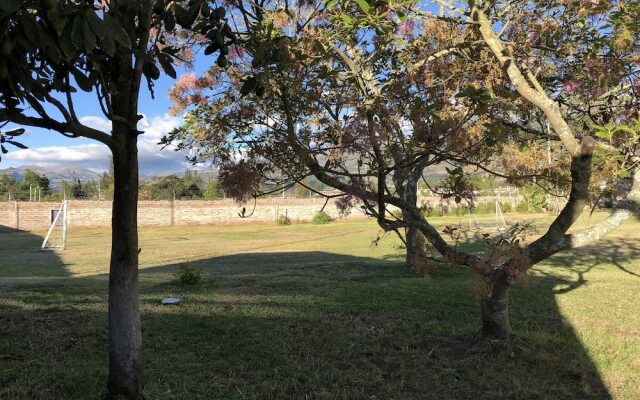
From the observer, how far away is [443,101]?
469 centimetres

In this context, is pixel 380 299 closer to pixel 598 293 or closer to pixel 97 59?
pixel 598 293

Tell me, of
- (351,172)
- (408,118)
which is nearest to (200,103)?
(351,172)

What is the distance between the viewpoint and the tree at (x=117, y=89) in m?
2.09

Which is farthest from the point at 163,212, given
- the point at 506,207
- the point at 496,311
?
Answer: the point at 496,311

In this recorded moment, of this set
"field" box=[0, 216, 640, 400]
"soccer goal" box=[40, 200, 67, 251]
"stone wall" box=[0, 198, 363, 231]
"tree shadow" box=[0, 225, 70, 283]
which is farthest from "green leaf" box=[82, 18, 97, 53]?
"stone wall" box=[0, 198, 363, 231]

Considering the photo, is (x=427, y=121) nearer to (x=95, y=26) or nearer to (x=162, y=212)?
(x=95, y=26)

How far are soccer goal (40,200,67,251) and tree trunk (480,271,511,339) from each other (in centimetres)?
1905

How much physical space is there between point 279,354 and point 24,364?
84.1 inches

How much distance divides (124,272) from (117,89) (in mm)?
1130

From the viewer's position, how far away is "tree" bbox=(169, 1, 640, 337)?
4.09 meters

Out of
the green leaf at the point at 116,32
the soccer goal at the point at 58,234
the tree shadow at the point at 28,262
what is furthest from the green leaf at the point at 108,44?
the soccer goal at the point at 58,234

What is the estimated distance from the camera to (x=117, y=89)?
10.1 ft

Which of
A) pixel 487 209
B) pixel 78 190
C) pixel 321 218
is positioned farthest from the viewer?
pixel 78 190

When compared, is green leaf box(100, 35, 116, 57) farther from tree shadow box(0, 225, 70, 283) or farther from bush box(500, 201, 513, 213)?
bush box(500, 201, 513, 213)
